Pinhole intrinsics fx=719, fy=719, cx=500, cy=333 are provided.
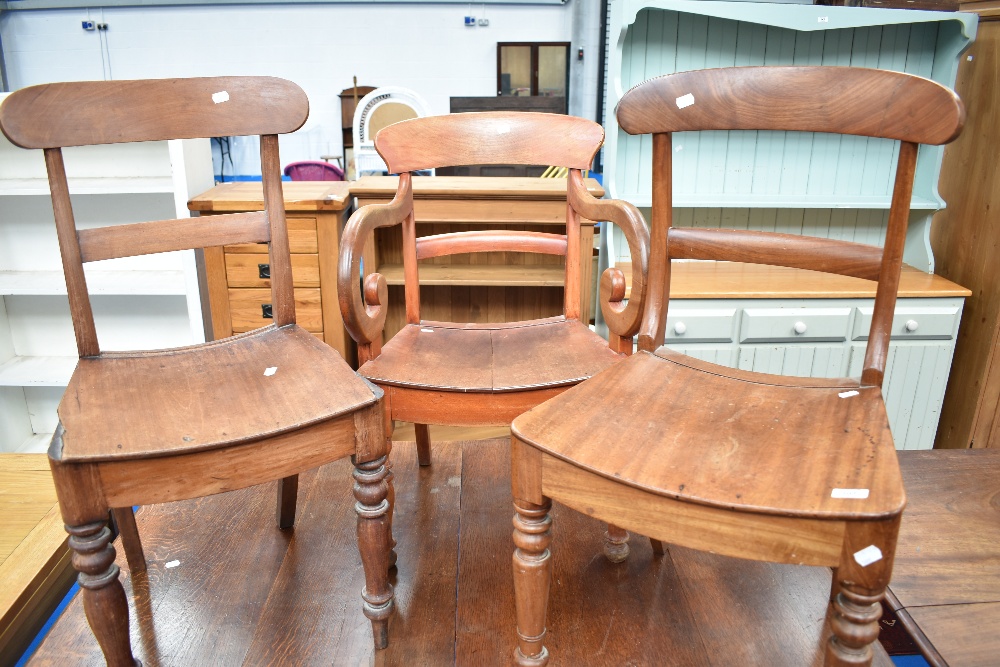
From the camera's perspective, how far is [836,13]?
2.18 m

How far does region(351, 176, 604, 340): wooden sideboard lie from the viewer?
2277 mm

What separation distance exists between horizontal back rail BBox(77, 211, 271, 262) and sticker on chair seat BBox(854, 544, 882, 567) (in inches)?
41.8

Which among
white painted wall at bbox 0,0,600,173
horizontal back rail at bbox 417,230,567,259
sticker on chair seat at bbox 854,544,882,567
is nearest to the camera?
sticker on chair seat at bbox 854,544,882,567

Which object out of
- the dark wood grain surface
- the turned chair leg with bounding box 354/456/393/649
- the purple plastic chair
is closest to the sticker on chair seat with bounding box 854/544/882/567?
the dark wood grain surface

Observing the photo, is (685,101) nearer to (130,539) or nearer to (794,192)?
(130,539)

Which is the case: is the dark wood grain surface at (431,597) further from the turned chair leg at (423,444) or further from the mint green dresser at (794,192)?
the mint green dresser at (794,192)

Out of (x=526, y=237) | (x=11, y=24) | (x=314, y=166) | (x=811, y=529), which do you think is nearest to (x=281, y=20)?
(x=11, y=24)

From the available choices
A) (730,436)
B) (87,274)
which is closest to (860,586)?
(730,436)

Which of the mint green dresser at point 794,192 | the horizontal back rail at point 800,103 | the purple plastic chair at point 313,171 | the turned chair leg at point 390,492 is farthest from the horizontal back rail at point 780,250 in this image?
the purple plastic chair at point 313,171

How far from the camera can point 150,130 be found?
123 centimetres

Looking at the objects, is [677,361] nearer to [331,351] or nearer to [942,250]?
[331,351]

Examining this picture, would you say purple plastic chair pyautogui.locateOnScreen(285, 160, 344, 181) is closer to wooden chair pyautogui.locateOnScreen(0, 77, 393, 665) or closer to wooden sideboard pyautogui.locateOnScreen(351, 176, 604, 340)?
wooden sideboard pyautogui.locateOnScreen(351, 176, 604, 340)

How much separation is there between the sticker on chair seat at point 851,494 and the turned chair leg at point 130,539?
43.8 inches

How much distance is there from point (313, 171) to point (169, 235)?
278 centimetres
